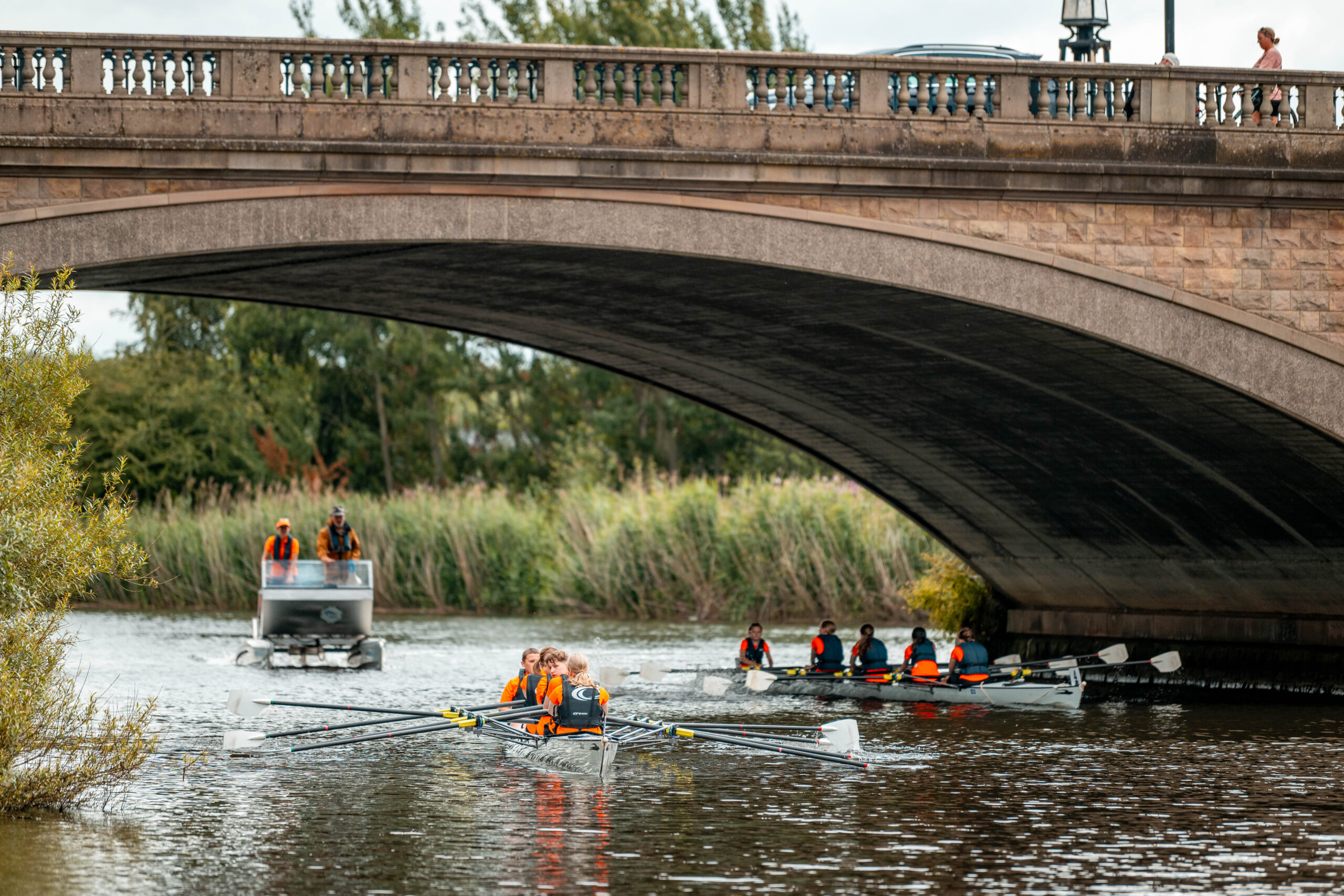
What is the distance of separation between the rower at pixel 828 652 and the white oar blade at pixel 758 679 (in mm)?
629

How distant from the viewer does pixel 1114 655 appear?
22.0 meters

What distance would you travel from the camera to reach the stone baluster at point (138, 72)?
15.1 meters

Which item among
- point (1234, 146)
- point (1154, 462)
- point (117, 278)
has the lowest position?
point (1154, 462)

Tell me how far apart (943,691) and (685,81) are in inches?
307

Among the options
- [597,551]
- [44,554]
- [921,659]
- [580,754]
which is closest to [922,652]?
[921,659]

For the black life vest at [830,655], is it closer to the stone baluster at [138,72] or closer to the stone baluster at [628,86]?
the stone baluster at [628,86]

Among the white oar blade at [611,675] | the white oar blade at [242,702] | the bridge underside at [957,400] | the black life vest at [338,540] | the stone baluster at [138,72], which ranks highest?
the stone baluster at [138,72]

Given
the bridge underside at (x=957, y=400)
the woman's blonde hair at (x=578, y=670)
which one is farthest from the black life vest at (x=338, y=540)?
the woman's blonde hair at (x=578, y=670)

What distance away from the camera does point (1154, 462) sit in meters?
20.0

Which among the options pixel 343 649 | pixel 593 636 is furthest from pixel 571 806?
pixel 593 636

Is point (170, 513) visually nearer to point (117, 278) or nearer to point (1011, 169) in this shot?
point (117, 278)

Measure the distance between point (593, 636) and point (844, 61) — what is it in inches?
658

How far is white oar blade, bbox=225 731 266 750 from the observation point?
45.6ft

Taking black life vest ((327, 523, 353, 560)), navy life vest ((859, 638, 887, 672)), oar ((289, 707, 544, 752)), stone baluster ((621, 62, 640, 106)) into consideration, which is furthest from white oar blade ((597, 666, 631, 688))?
stone baluster ((621, 62, 640, 106))
